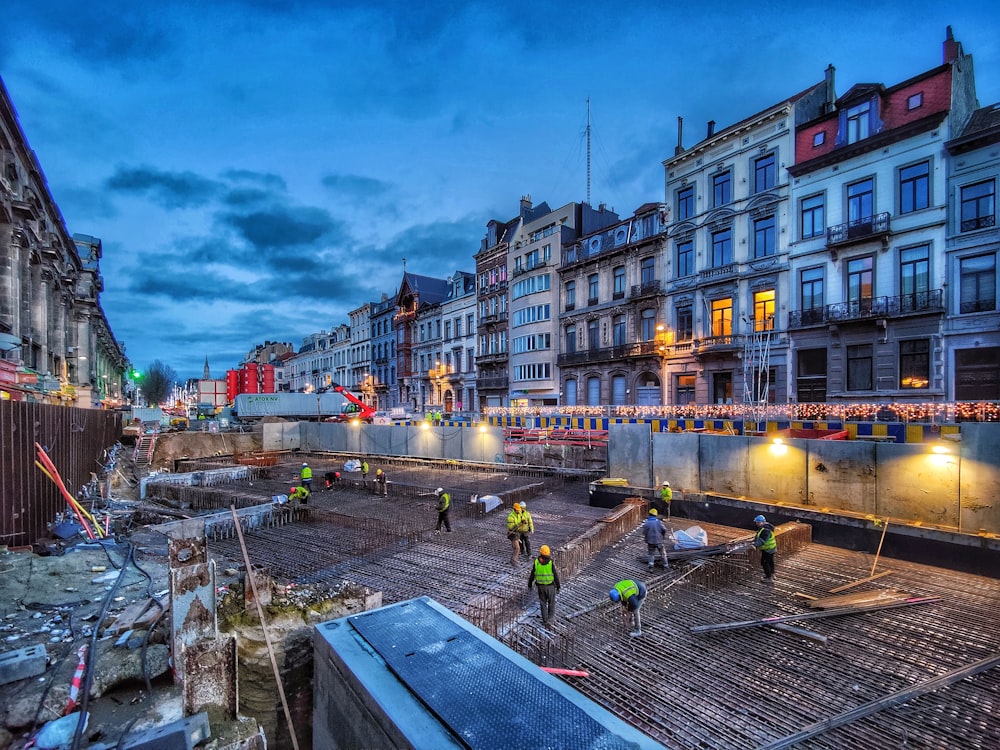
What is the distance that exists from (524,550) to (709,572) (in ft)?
13.8

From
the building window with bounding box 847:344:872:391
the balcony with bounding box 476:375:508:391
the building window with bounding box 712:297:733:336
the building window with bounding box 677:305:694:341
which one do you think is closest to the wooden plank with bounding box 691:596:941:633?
the building window with bounding box 847:344:872:391

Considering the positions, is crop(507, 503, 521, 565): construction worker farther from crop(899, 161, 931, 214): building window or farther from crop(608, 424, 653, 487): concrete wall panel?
crop(899, 161, 931, 214): building window

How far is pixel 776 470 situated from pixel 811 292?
16.6 meters

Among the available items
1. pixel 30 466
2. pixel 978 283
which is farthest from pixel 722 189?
pixel 30 466

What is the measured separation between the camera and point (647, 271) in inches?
1356

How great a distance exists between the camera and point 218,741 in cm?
457

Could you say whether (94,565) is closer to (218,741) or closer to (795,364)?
(218,741)

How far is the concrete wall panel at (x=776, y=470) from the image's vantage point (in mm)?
14148

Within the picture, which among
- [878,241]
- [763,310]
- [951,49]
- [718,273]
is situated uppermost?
[951,49]

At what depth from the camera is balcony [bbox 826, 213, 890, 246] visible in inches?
935

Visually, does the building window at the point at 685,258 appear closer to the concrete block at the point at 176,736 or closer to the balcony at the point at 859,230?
the balcony at the point at 859,230

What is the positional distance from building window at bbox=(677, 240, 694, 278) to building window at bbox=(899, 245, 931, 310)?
10863 mm

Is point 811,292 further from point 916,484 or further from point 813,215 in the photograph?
point 916,484

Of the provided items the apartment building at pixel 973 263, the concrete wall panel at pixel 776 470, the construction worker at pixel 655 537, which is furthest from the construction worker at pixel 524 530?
the apartment building at pixel 973 263
